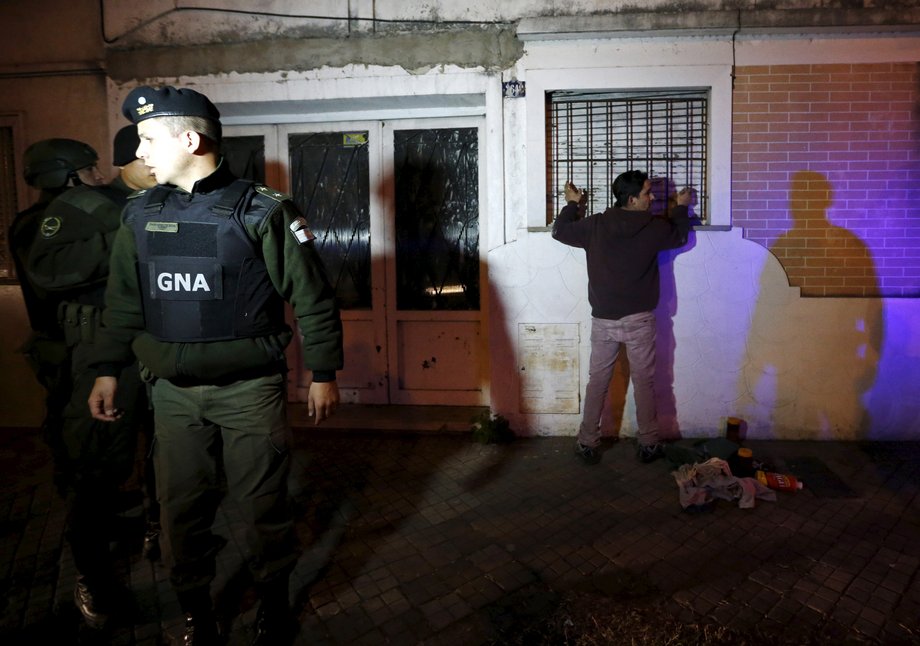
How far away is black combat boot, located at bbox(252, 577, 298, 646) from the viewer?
2727 mm

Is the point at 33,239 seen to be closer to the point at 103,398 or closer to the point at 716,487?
the point at 103,398

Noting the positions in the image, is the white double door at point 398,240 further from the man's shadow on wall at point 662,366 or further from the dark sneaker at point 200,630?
the dark sneaker at point 200,630

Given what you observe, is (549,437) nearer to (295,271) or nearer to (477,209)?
(477,209)

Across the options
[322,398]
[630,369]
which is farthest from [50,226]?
[630,369]

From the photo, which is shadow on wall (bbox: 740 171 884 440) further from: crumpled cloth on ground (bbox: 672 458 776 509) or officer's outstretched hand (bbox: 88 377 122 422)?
officer's outstretched hand (bbox: 88 377 122 422)

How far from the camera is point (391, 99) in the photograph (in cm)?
549

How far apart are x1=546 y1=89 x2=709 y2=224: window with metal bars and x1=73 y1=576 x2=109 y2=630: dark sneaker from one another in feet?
13.6

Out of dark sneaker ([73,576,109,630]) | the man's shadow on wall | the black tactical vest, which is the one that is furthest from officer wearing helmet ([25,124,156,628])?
the man's shadow on wall

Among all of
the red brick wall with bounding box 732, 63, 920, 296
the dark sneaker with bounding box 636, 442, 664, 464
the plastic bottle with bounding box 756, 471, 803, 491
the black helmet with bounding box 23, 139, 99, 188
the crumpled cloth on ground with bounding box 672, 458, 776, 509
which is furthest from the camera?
the red brick wall with bounding box 732, 63, 920, 296

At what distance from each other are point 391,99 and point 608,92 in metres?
1.91

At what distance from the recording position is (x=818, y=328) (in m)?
5.15

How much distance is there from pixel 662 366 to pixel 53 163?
4.58 meters

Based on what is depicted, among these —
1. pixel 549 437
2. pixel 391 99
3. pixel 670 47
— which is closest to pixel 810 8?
pixel 670 47

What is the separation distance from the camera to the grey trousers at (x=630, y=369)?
4.73m
